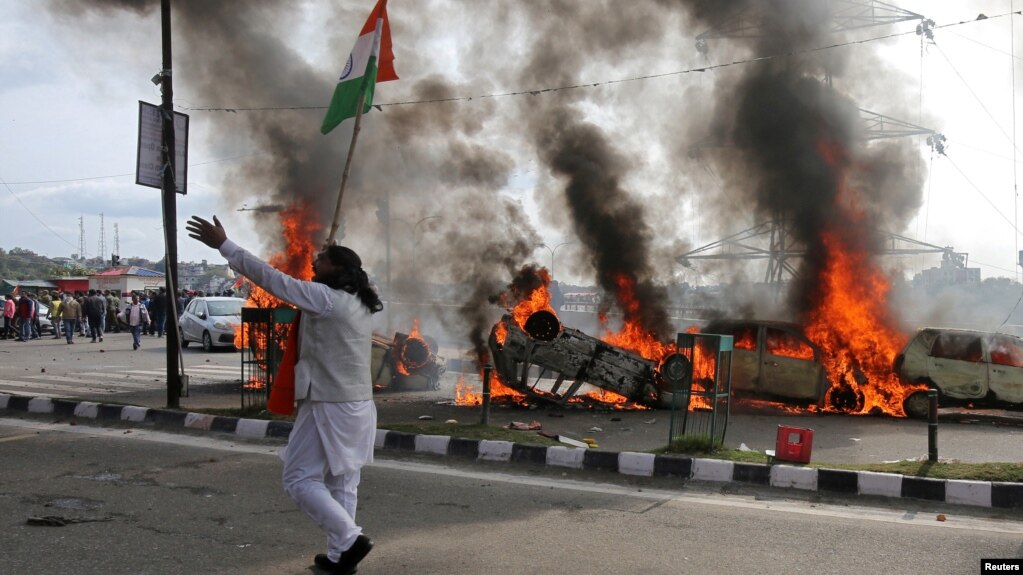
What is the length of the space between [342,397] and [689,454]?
4.00m

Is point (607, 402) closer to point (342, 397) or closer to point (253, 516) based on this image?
point (253, 516)

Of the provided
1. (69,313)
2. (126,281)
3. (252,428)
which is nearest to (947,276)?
(252,428)

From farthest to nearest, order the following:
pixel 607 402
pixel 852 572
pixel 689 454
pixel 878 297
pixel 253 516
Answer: pixel 878 297, pixel 607 402, pixel 689 454, pixel 253 516, pixel 852 572

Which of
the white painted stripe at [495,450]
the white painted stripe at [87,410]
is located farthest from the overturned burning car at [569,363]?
the white painted stripe at [87,410]

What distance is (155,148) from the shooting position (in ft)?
32.2

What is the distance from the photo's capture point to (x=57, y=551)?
4.18 m

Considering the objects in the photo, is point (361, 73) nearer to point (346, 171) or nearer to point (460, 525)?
point (346, 171)

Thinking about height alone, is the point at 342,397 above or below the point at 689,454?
above

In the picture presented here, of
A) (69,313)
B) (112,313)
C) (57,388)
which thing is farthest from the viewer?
(112,313)

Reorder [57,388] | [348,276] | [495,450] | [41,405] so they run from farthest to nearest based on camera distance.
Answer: [57,388] < [41,405] < [495,450] < [348,276]

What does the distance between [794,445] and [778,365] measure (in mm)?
4782

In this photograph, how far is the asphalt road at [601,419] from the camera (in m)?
8.50

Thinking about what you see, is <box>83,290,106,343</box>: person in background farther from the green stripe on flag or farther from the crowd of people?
the green stripe on flag

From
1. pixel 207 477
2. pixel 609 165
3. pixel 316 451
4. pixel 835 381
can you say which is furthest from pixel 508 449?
pixel 609 165
